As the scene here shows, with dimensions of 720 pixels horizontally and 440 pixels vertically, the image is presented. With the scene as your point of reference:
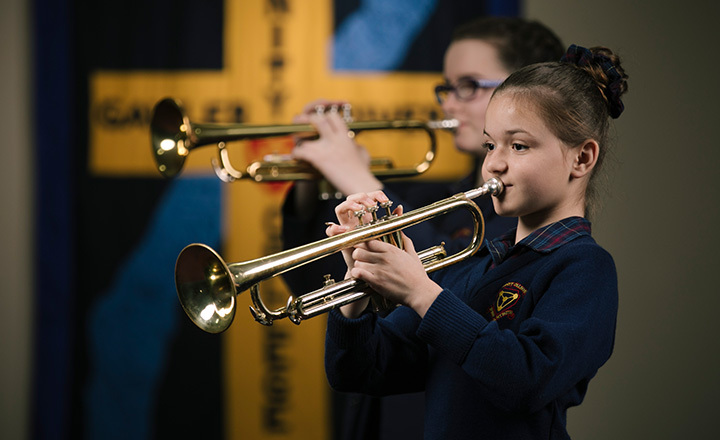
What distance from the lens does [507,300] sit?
0.93 m

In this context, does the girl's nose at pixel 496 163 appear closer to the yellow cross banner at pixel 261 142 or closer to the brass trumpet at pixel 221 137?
the brass trumpet at pixel 221 137

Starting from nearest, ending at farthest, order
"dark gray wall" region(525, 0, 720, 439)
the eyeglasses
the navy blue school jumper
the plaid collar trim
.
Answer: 1. the navy blue school jumper
2. the plaid collar trim
3. the eyeglasses
4. "dark gray wall" region(525, 0, 720, 439)

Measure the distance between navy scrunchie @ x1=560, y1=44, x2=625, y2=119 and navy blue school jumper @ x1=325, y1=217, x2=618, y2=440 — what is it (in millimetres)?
176

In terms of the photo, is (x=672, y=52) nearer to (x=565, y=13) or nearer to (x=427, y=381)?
(x=565, y=13)

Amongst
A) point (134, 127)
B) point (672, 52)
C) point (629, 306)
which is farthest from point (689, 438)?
point (134, 127)

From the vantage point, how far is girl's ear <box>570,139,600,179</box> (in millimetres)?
942

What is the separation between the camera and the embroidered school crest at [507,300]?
3.02 ft

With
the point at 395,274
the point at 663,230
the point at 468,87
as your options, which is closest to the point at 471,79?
the point at 468,87

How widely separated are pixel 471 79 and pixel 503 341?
0.97 m

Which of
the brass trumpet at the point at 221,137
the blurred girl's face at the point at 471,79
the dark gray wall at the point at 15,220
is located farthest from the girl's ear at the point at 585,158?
the dark gray wall at the point at 15,220

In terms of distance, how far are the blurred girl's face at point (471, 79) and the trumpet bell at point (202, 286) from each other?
0.82 m

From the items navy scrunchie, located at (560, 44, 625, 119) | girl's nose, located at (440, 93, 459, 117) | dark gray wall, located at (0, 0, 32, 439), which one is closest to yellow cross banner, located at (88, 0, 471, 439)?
dark gray wall, located at (0, 0, 32, 439)

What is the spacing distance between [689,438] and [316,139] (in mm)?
1622

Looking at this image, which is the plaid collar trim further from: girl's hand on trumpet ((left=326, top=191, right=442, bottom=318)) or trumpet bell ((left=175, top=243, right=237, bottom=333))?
trumpet bell ((left=175, top=243, right=237, bottom=333))
